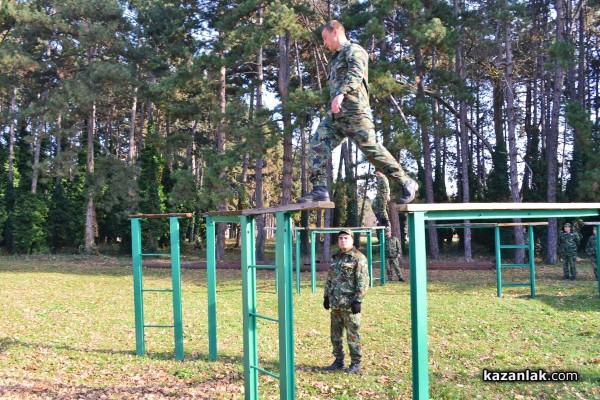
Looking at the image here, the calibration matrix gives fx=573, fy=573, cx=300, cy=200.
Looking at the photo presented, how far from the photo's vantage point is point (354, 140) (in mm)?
4711

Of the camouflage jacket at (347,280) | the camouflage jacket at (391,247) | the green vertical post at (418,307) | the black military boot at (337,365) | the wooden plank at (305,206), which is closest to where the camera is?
the green vertical post at (418,307)

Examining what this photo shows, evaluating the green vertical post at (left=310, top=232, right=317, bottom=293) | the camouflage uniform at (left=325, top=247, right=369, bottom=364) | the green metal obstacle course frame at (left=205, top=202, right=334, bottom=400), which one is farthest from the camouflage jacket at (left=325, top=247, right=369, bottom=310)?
the green vertical post at (left=310, top=232, right=317, bottom=293)

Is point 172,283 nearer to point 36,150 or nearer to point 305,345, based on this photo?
point 305,345

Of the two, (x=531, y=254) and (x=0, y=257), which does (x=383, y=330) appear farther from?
(x=0, y=257)

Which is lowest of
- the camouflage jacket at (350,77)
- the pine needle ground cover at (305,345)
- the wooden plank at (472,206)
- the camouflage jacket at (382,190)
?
the pine needle ground cover at (305,345)

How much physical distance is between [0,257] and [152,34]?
1424cm

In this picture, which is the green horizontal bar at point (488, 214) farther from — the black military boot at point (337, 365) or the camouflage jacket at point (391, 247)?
the camouflage jacket at point (391, 247)

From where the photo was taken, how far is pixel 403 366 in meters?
7.59

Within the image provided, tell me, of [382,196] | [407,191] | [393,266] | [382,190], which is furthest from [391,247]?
[407,191]

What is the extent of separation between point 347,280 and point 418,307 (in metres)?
3.26

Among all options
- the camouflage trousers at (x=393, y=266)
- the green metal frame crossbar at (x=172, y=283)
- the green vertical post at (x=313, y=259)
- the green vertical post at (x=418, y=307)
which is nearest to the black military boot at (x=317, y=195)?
the green vertical post at (x=418, y=307)

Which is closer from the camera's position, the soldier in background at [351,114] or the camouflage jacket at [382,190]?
the soldier in background at [351,114]

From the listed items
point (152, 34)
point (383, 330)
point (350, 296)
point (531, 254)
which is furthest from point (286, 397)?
point (152, 34)

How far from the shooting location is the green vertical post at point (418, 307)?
12.6ft
